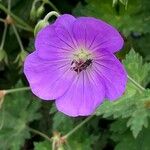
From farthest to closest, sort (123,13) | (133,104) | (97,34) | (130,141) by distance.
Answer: (123,13) < (130,141) < (133,104) < (97,34)

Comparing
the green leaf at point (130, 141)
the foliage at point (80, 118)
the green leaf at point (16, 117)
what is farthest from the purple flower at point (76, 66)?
the green leaf at point (16, 117)

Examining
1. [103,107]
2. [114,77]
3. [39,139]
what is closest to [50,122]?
[39,139]

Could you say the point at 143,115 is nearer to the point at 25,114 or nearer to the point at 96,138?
the point at 96,138

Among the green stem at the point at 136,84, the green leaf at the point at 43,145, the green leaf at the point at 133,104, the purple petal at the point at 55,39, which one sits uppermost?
the purple petal at the point at 55,39

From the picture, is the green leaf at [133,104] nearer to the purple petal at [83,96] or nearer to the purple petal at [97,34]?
the purple petal at [83,96]

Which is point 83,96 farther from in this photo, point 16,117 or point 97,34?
point 16,117

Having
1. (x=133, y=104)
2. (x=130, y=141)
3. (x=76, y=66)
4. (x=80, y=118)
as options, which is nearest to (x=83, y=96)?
(x=76, y=66)

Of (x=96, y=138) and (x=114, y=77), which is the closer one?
(x=114, y=77)
